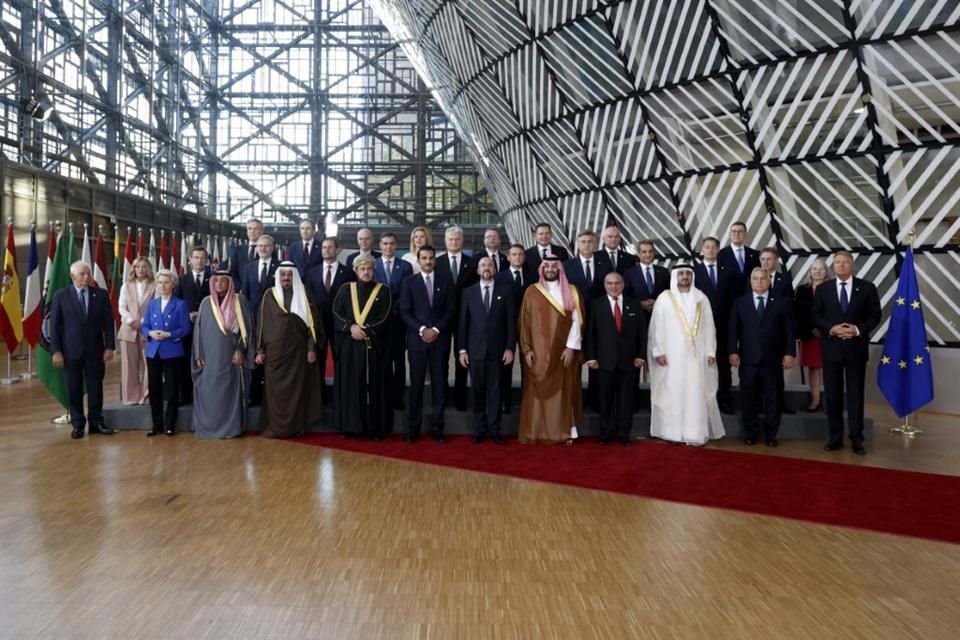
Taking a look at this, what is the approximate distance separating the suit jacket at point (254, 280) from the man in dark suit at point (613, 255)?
3522 millimetres

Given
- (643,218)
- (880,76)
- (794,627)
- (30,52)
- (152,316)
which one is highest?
(30,52)

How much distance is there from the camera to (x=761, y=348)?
274 inches

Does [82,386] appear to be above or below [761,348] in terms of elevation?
below

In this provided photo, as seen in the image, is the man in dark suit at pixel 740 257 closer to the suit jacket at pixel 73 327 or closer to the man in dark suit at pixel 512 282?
the man in dark suit at pixel 512 282

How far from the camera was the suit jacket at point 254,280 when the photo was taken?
7879 mm

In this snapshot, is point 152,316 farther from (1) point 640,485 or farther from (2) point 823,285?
(2) point 823,285

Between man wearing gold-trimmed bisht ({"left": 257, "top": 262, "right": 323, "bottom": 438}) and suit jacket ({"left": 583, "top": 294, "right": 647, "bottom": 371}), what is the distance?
2.79 metres

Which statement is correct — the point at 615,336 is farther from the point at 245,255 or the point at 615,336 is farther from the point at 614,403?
the point at 245,255

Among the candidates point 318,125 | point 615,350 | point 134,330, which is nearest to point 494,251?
point 615,350

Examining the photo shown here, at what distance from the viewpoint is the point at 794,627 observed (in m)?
3.12

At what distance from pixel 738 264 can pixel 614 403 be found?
2194 mm

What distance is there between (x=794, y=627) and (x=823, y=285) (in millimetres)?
4642

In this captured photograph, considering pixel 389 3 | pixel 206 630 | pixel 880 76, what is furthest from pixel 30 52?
pixel 206 630

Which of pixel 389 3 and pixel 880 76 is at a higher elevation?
pixel 389 3
